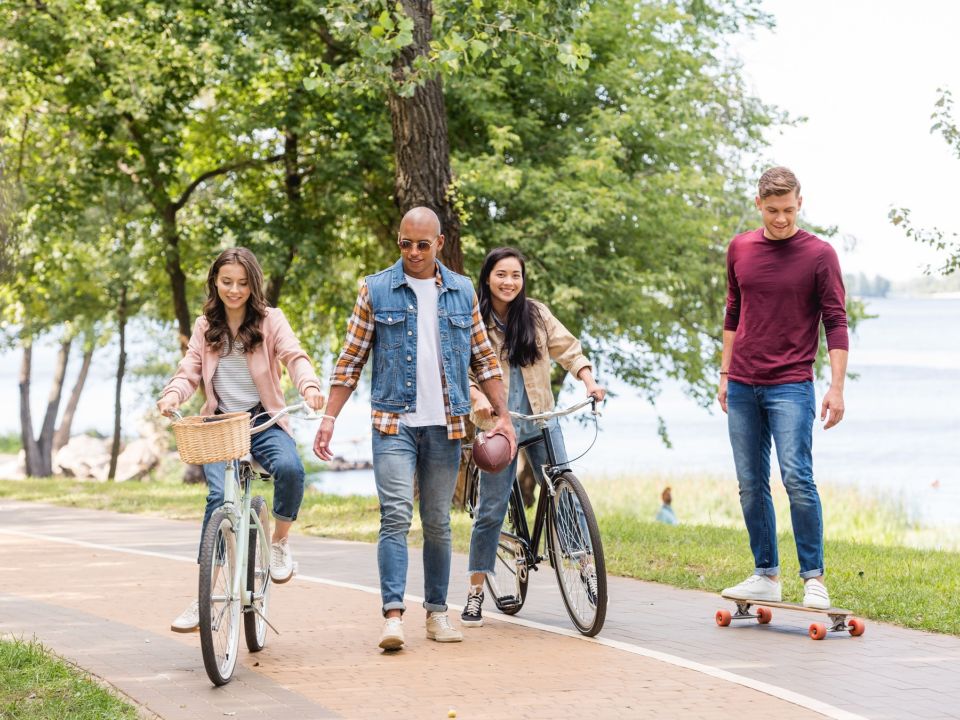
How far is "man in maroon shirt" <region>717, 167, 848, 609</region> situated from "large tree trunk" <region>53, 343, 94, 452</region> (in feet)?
85.2

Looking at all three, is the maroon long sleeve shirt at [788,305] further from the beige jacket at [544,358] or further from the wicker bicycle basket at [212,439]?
the wicker bicycle basket at [212,439]

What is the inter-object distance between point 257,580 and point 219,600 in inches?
28.5

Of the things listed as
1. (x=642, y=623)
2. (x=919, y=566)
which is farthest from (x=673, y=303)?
(x=642, y=623)

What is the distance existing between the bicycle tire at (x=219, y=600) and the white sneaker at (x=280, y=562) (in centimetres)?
77

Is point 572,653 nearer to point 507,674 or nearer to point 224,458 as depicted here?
point 507,674

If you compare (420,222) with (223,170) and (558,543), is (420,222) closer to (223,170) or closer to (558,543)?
(558,543)

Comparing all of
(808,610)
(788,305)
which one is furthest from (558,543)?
(788,305)

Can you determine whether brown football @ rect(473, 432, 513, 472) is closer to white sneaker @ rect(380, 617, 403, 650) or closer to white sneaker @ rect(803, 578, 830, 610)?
white sneaker @ rect(380, 617, 403, 650)

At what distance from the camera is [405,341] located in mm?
6441

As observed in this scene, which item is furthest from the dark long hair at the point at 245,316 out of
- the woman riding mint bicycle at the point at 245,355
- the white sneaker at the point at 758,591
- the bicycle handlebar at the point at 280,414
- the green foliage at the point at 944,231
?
the green foliage at the point at 944,231

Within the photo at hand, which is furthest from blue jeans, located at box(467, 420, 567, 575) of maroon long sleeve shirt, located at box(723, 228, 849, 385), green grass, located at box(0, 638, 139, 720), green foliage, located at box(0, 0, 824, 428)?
green foliage, located at box(0, 0, 824, 428)

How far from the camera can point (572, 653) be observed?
6367mm

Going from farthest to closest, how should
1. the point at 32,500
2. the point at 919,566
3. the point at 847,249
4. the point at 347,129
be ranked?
the point at 847,249, the point at 347,129, the point at 32,500, the point at 919,566

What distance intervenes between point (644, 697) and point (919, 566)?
429 cm
